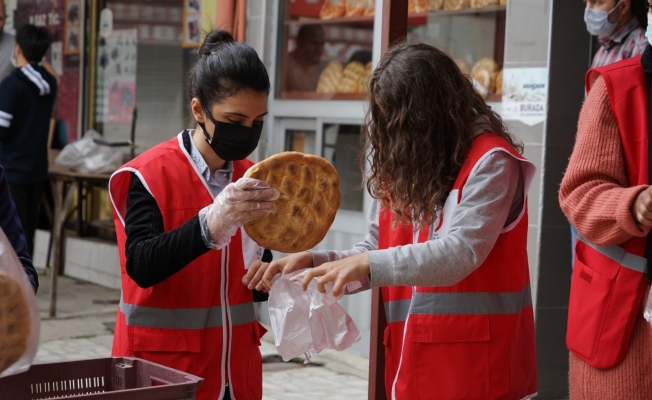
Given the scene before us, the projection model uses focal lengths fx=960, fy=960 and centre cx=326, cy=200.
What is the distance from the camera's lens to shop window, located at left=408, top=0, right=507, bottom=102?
5.49 meters

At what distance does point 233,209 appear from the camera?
100 inches

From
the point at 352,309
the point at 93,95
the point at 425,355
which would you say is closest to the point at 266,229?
the point at 425,355

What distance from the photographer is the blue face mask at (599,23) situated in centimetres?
450

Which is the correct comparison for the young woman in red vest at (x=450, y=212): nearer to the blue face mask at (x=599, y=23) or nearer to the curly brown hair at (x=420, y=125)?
the curly brown hair at (x=420, y=125)

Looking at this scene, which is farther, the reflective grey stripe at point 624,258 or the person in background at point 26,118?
the person in background at point 26,118

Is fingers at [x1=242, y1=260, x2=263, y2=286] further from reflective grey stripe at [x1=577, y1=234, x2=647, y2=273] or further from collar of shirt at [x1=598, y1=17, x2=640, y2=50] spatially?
collar of shirt at [x1=598, y1=17, x2=640, y2=50]

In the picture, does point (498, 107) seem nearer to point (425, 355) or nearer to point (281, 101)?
point (281, 101)

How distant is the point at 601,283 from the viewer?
8.57ft

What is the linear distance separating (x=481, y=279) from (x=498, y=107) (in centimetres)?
288

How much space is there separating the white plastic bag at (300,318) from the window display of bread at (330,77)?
158 inches

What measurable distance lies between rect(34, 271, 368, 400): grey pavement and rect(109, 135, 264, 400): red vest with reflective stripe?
2140 mm

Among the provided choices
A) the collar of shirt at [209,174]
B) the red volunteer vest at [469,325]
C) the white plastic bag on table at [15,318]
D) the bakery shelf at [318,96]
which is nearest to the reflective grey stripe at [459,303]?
the red volunteer vest at [469,325]

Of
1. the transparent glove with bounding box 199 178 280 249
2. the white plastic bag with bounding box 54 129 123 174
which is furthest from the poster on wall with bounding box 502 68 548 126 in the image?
the white plastic bag with bounding box 54 129 123 174

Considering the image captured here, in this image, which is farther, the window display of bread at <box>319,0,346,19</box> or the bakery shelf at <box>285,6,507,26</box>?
the window display of bread at <box>319,0,346,19</box>
